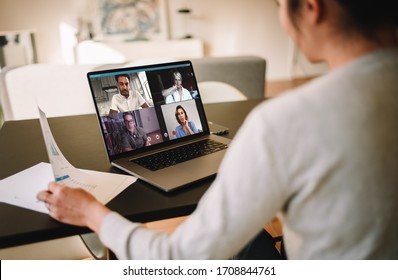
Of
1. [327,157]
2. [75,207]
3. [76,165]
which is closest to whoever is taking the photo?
[327,157]

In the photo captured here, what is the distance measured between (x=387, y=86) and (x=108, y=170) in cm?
71

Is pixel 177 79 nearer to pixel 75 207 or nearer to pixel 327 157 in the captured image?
pixel 75 207

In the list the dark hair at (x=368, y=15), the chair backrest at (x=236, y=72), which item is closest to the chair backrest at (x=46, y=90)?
the chair backrest at (x=236, y=72)

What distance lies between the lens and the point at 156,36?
519 centimetres

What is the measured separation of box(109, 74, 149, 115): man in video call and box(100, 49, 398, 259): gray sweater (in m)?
0.56

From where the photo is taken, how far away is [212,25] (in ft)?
17.5

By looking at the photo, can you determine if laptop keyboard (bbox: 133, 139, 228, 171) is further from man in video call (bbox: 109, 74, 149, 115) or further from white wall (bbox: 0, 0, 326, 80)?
white wall (bbox: 0, 0, 326, 80)

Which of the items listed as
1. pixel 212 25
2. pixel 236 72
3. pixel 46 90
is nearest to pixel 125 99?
pixel 46 90

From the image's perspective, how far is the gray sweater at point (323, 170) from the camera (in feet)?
1.59

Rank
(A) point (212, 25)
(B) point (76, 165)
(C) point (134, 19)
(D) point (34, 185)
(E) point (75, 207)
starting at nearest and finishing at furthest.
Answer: (E) point (75, 207) < (D) point (34, 185) < (B) point (76, 165) < (C) point (134, 19) < (A) point (212, 25)

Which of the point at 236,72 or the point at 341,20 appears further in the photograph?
the point at 236,72

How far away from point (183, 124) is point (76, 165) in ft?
1.17

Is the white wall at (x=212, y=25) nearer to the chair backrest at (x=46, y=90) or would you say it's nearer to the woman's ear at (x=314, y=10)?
the chair backrest at (x=46, y=90)
